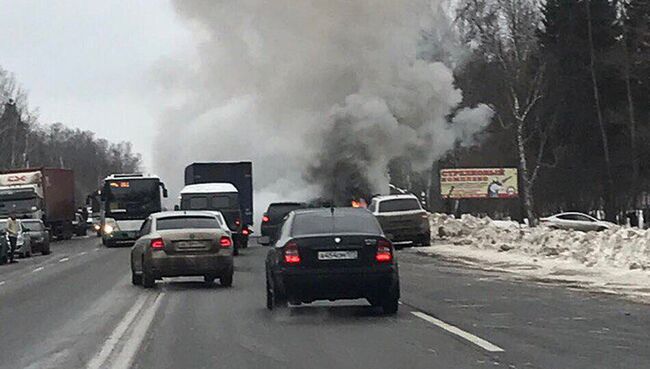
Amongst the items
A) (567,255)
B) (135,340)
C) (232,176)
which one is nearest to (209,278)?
(567,255)

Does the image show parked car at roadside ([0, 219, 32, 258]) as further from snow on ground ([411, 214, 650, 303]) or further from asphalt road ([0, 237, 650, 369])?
asphalt road ([0, 237, 650, 369])

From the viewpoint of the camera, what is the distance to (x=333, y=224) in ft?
50.5

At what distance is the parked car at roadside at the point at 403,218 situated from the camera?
37.2 meters

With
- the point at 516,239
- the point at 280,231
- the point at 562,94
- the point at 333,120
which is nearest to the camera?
the point at 280,231

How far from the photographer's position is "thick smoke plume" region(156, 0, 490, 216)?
45.6 m

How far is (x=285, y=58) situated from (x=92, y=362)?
36.7 meters

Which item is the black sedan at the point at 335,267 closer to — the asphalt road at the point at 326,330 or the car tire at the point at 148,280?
the asphalt road at the point at 326,330

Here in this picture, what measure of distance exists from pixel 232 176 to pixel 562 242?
17897 mm

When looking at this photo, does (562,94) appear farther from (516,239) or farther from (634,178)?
(516,239)

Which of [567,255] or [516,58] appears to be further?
[516,58]

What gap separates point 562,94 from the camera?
5741cm

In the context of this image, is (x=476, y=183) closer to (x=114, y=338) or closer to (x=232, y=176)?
(x=232, y=176)

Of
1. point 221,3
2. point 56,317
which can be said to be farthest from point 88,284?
point 221,3

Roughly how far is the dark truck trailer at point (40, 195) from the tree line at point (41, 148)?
122 ft
